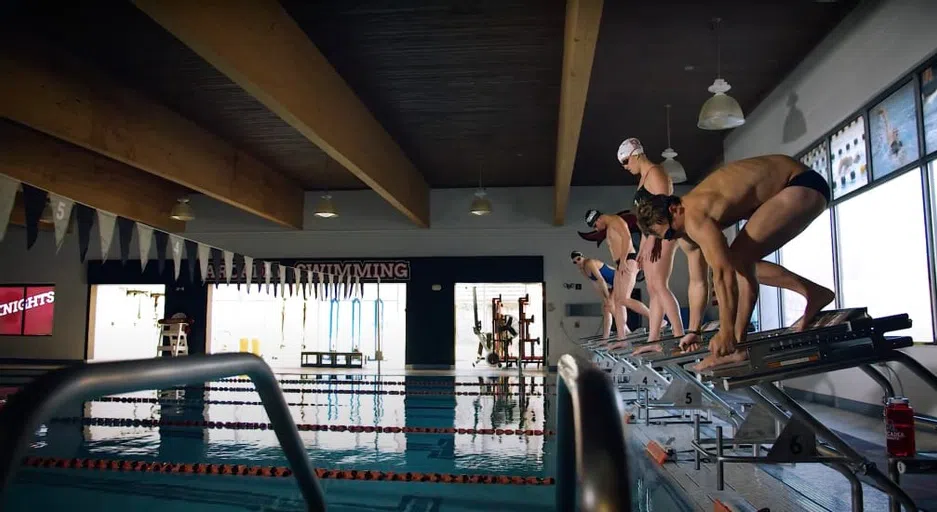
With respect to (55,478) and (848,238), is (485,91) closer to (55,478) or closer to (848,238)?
(848,238)

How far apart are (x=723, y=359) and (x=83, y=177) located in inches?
456

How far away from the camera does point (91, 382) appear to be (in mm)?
610

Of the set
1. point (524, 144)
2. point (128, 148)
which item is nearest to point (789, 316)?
point (524, 144)

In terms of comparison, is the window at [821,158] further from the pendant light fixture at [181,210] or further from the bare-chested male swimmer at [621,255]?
the pendant light fixture at [181,210]

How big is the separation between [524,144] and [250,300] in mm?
11346

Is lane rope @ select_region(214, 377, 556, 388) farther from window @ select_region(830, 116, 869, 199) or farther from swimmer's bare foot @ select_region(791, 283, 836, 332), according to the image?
swimmer's bare foot @ select_region(791, 283, 836, 332)

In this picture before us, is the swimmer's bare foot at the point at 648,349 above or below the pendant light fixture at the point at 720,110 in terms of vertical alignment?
below

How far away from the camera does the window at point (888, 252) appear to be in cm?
539

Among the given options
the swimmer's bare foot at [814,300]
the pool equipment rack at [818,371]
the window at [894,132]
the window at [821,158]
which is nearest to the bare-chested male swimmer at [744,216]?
the swimmer's bare foot at [814,300]

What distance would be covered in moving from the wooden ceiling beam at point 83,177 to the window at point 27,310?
233cm

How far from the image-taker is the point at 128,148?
8.52 m

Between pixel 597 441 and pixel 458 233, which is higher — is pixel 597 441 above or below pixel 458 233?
below

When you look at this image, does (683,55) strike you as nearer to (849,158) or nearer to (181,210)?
(849,158)

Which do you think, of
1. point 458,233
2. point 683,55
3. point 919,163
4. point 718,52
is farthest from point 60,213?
point 458,233
